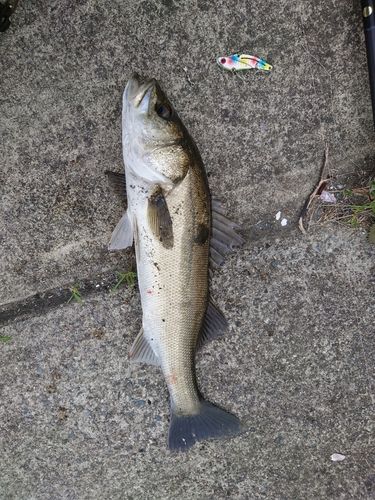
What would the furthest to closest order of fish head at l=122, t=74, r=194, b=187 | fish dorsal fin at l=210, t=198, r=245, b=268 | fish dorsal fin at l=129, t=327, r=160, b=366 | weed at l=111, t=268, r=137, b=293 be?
weed at l=111, t=268, r=137, b=293 < fish dorsal fin at l=129, t=327, r=160, b=366 < fish dorsal fin at l=210, t=198, r=245, b=268 < fish head at l=122, t=74, r=194, b=187

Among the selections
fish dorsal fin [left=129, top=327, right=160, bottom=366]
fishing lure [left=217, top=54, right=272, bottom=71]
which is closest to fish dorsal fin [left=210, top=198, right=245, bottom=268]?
fish dorsal fin [left=129, top=327, right=160, bottom=366]

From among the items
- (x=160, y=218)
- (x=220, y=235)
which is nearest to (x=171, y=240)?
(x=160, y=218)

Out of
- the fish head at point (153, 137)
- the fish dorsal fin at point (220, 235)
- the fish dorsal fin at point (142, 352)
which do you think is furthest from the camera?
the fish dorsal fin at point (142, 352)

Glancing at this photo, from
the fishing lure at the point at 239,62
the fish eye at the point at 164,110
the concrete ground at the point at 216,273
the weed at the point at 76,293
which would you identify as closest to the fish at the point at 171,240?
the fish eye at the point at 164,110

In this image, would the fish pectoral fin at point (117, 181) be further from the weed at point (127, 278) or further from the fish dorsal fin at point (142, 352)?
the fish dorsal fin at point (142, 352)

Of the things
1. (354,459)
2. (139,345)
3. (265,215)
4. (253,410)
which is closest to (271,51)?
(265,215)

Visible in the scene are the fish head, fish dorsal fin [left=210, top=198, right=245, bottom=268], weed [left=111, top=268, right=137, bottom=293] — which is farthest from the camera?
weed [left=111, top=268, right=137, bottom=293]

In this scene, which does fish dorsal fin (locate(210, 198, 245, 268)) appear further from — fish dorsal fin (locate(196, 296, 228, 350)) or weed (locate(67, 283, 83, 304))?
weed (locate(67, 283, 83, 304))
